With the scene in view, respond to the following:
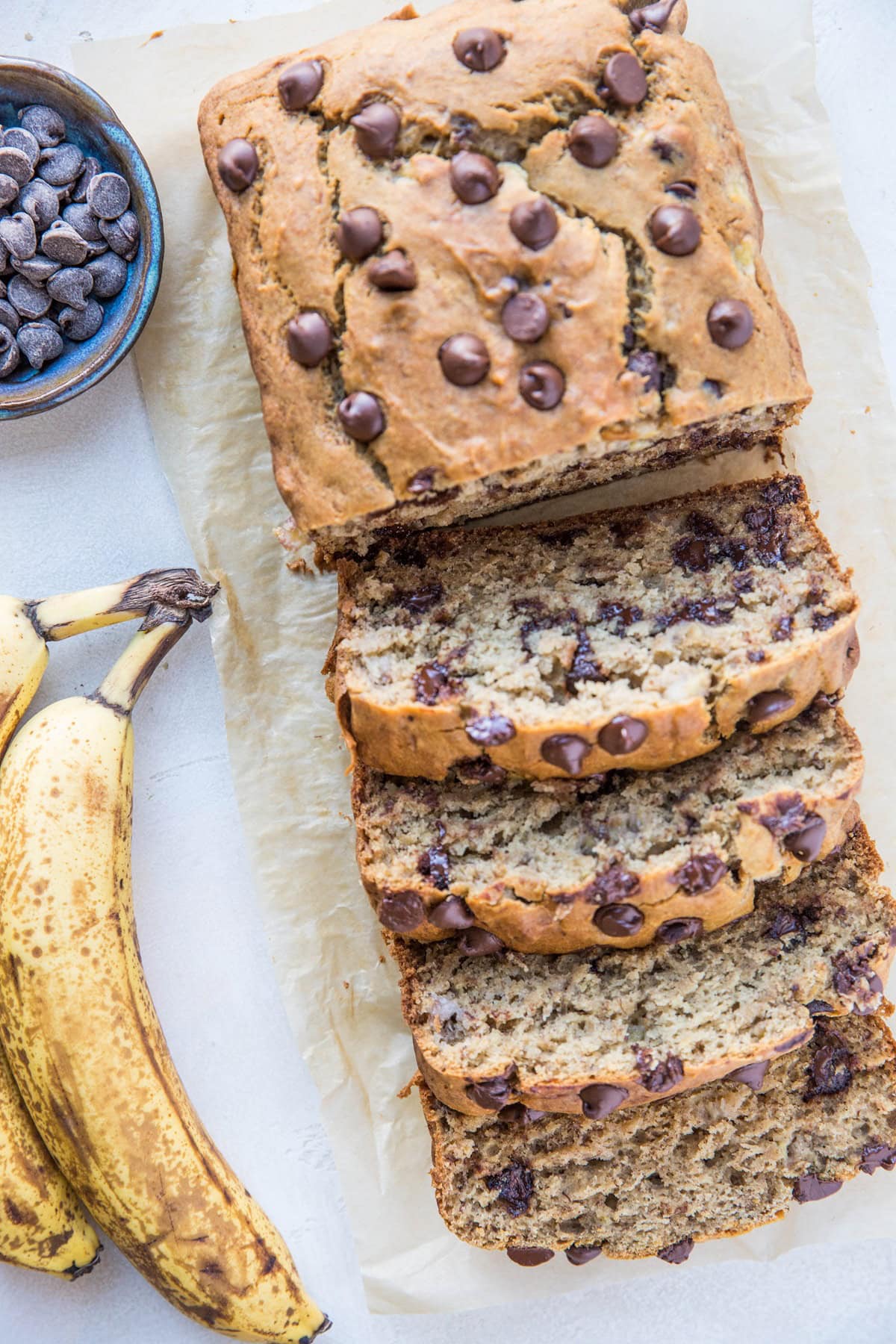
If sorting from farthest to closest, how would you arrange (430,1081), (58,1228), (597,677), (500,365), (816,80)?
(816,80) < (58,1228) < (430,1081) < (597,677) < (500,365)

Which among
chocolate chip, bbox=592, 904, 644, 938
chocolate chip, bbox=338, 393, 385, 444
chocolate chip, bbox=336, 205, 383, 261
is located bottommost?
chocolate chip, bbox=592, 904, 644, 938

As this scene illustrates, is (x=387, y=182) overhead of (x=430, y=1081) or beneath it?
overhead

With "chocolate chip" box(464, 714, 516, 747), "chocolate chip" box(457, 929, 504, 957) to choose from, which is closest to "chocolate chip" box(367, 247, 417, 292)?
"chocolate chip" box(464, 714, 516, 747)

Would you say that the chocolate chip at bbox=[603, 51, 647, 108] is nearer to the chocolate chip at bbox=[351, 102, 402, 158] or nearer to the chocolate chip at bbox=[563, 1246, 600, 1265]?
the chocolate chip at bbox=[351, 102, 402, 158]

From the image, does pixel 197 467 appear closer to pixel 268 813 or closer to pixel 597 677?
pixel 268 813

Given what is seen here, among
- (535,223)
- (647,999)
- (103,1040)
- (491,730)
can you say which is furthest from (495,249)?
(103,1040)

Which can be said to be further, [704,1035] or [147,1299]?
[147,1299]

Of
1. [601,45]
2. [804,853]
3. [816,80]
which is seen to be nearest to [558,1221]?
[804,853]

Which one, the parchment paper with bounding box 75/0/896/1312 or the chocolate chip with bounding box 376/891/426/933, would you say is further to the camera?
the parchment paper with bounding box 75/0/896/1312
